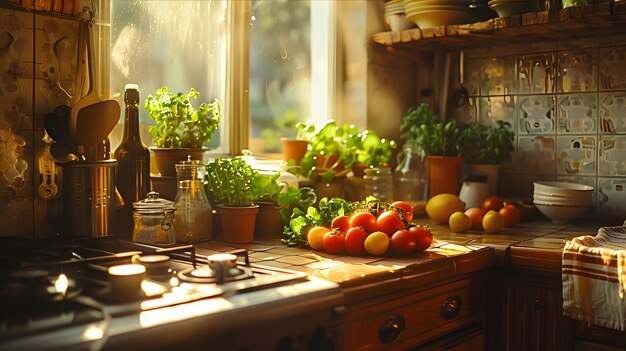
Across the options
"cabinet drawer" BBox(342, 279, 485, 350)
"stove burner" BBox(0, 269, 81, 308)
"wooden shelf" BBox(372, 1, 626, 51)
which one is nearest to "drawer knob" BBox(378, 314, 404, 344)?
"cabinet drawer" BBox(342, 279, 485, 350)

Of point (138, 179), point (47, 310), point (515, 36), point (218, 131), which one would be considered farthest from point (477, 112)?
point (47, 310)

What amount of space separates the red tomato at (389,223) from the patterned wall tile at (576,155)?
1018 mm

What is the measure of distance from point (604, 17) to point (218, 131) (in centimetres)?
126

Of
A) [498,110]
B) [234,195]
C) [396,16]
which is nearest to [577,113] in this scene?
[498,110]

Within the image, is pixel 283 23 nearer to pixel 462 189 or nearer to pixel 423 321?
pixel 462 189

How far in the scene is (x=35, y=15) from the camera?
1.59 metres

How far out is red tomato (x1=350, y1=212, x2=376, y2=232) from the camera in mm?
1718

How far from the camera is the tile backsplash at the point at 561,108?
2.38m

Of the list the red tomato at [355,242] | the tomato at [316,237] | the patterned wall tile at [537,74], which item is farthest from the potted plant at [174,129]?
the patterned wall tile at [537,74]

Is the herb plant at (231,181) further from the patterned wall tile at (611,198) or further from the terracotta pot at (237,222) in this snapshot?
the patterned wall tile at (611,198)

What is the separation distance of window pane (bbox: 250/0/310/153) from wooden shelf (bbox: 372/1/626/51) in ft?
0.97

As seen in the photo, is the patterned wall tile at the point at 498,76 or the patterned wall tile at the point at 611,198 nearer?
the patterned wall tile at the point at 611,198

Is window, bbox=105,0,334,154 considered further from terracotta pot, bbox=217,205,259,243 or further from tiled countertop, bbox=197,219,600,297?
tiled countertop, bbox=197,219,600,297

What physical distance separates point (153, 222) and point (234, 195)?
0.94 feet
